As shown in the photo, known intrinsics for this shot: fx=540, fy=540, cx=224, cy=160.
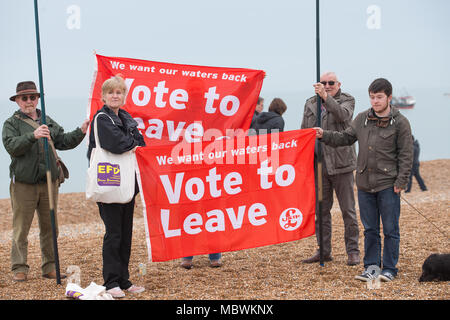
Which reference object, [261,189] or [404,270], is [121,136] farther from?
[404,270]

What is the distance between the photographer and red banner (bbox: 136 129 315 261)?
5.50m

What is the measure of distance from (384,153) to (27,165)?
376 cm

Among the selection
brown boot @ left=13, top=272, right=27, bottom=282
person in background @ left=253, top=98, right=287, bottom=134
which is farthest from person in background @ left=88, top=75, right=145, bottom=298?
person in background @ left=253, top=98, right=287, bottom=134

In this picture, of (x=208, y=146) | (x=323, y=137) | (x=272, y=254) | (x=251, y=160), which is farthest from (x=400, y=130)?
(x=272, y=254)

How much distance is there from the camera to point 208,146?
5.63m

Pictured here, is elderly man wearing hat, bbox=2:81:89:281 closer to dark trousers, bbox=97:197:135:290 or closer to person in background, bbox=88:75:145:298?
person in background, bbox=88:75:145:298

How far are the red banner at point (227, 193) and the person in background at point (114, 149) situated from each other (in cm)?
34

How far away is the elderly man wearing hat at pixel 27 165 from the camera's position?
5.85 metres

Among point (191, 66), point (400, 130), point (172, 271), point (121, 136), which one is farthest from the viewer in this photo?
point (191, 66)

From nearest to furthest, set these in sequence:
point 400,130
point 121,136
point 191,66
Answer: point 121,136
point 400,130
point 191,66

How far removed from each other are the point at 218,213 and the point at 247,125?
1.63 metres

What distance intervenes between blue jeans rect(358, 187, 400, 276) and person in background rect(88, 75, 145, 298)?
2.43 metres

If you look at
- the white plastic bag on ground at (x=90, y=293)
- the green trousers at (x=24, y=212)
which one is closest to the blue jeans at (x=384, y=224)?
the white plastic bag on ground at (x=90, y=293)

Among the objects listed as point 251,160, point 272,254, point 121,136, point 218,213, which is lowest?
point 272,254
